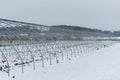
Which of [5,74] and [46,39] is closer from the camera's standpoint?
[5,74]

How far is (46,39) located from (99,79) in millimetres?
11924

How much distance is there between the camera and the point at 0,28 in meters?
12.7

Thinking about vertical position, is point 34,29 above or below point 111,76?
above

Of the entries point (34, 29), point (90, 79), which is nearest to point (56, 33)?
point (34, 29)

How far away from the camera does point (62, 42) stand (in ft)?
79.6

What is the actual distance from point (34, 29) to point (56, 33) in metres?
5.29

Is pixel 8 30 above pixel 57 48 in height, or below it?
above

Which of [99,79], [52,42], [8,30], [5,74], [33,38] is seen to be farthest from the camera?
[52,42]

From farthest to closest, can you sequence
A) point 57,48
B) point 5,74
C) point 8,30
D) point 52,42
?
1. point 57,48
2. point 52,42
3. point 8,30
4. point 5,74

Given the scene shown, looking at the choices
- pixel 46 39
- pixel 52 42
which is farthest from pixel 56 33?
pixel 46 39

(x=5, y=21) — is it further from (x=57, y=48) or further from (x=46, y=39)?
(x=57, y=48)

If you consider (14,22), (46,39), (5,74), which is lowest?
(5,74)

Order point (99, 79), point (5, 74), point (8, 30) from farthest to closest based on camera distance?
point (8, 30) < point (5, 74) < point (99, 79)

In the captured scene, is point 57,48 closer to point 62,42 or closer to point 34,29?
point 62,42
